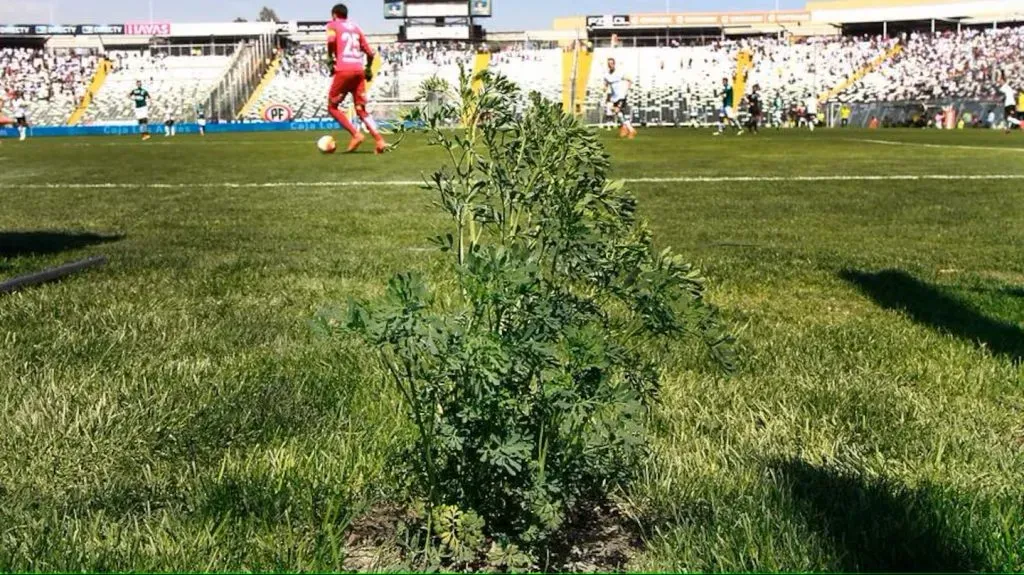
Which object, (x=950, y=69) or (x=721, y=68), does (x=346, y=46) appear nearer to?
(x=721, y=68)

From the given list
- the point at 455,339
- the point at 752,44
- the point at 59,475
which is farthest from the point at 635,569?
the point at 752,44

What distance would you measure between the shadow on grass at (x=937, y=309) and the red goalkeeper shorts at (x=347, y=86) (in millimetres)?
11962

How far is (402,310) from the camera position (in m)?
1.56

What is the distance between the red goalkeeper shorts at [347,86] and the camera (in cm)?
1606

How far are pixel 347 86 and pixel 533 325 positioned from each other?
50.2 ft

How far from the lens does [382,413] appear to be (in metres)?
2.81

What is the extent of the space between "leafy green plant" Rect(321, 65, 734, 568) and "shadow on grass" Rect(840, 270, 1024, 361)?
2353 mm

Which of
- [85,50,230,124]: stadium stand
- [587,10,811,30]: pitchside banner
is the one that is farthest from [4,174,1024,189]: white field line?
[587,10,811,30]: pitchside banner

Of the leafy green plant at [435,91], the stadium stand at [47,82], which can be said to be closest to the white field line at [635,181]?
the leafy green plant at [435,91]

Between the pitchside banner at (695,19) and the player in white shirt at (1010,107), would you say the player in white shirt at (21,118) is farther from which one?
the pitchside banner at (695,19)

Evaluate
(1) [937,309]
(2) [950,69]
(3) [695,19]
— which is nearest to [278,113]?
(2) [950,69]

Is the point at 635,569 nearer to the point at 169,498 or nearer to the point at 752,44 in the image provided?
the point at 169,498

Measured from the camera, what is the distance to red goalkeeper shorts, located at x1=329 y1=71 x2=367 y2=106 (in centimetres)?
1606

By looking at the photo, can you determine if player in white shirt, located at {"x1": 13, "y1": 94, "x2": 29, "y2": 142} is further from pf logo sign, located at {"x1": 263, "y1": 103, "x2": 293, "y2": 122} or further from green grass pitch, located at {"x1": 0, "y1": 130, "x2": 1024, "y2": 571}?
green grass pitch, located at {"x1": 0, "y1": 130, "x2": 1024, "y2": 571}
